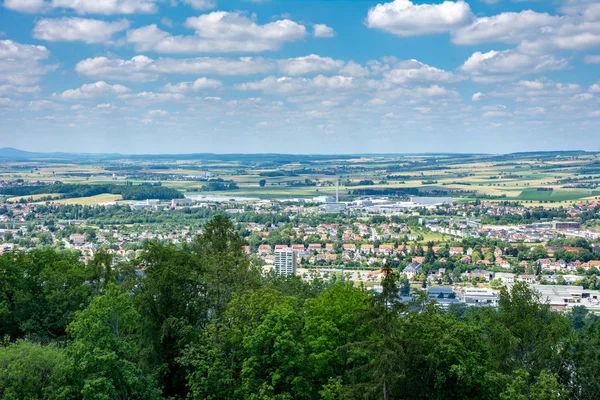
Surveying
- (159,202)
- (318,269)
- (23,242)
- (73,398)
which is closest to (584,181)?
(159,202)

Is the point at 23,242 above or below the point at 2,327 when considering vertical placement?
below

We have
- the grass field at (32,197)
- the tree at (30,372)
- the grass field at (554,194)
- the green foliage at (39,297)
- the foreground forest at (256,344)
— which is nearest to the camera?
the foreground forest at (256,344)

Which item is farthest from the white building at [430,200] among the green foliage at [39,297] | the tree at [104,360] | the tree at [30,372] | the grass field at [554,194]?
the tree at [30,372]

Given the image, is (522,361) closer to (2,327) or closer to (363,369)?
(363,369)

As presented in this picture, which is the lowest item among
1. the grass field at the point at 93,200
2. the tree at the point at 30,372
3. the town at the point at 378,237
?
the town at the point at 378,237

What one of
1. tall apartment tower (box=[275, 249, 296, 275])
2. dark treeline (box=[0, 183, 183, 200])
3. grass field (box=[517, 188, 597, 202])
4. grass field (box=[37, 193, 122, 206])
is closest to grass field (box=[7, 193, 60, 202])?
dark treeline (box=[0, 183, 183, 200])

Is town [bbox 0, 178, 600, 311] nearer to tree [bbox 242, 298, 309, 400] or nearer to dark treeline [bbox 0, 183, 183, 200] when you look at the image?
tree [bbox 242, 298, 309, 400]

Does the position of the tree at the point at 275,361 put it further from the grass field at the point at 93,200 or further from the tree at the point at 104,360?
the grass field at the point at 93,200
